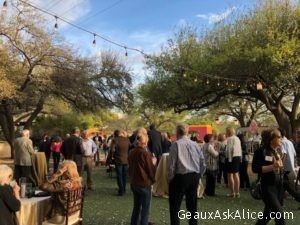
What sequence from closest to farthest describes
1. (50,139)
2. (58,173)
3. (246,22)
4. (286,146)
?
(58,173) < (286,146) < (50,139) < (246,22)

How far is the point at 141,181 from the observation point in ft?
24.7

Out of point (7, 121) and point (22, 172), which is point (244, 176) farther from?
point (7, 121)

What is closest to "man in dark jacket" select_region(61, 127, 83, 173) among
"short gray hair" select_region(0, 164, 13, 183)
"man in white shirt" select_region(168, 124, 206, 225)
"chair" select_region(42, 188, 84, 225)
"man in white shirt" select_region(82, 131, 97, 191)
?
"man in white shirt" select_region(82, 131, 97, 191)

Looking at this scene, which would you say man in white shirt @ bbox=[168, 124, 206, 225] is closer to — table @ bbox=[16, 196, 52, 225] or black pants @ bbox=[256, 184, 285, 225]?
black pants @ bbox=[256, 184, 285, 225]

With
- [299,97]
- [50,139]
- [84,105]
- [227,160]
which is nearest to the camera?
[227,160]

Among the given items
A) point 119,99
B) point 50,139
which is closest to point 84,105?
point 119,99

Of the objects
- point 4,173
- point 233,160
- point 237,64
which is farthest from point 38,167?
point 237,64

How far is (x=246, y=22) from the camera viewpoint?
26359 millimetres

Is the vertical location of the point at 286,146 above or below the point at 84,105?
below

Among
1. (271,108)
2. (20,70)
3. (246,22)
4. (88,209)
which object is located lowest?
(88,209)

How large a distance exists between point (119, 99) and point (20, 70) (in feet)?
27.0

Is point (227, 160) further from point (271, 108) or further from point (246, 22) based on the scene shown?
point (271, 108)

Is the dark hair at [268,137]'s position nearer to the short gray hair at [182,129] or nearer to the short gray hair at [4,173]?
the short gray hair at [182,129]

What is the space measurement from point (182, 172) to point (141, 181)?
2.55 ft
